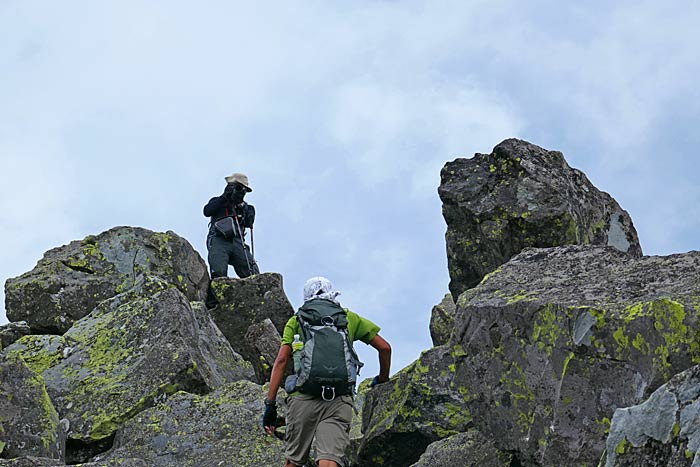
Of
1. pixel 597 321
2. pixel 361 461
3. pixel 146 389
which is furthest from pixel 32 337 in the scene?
pixel 597 321

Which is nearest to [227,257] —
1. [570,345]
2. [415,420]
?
[415,420]

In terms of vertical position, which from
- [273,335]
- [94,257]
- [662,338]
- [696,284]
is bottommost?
[662,338]

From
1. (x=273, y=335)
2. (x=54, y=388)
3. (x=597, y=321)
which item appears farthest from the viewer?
(x=273, y=335)

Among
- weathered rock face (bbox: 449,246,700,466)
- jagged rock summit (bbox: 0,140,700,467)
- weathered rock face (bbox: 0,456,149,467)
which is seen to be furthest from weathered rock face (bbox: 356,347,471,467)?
weathered rock face (bbox: 0,456,149,467)

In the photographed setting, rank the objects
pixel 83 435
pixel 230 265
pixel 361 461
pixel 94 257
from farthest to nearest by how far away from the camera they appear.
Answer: pixel 230 265 < pixel 94 257 < pixel 83 435 < pixel 361 461

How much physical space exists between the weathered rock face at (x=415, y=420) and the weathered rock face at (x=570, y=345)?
54.2 inches

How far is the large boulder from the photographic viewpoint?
1662 centimetres

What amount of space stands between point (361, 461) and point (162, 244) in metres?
12.4

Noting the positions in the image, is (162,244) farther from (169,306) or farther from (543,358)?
(543,358)

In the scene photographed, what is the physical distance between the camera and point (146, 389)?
1688 centimetres

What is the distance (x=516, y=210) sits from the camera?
66.2ft

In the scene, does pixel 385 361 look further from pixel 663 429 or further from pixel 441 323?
pixel 441 323

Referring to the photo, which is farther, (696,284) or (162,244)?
(162,244)

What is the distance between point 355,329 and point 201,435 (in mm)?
4018
